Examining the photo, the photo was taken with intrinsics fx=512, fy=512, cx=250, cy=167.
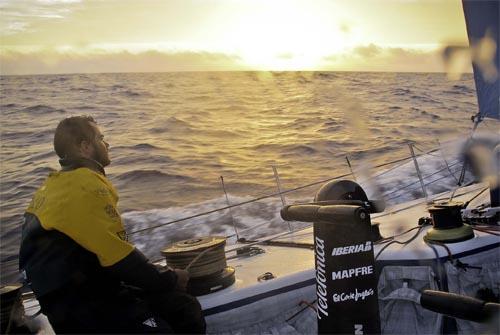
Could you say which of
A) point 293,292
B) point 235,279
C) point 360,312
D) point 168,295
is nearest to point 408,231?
point 293,292

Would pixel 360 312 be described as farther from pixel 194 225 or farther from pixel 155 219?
pixel 155 219

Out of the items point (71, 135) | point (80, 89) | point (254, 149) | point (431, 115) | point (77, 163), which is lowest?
point (254, 149)

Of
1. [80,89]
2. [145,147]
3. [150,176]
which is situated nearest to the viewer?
[150,176]

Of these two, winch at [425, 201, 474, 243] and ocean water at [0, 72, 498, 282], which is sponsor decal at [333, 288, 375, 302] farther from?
ocean water at [0, 72, 498, 282]

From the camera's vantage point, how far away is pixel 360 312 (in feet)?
7.00

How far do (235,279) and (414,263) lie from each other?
1.07 m

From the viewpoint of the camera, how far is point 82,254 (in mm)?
2033

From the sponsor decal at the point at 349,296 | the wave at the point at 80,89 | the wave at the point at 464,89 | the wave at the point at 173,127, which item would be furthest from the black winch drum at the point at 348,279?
the wave at the point at 80,89

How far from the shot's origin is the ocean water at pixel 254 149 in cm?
649

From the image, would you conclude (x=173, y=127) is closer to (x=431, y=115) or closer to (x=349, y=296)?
(x=431, y=115)

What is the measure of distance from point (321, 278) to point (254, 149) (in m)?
9.87

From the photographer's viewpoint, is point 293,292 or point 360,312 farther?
point 293,292

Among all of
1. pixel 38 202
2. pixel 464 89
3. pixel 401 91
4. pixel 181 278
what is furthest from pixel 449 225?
pixel 401 91

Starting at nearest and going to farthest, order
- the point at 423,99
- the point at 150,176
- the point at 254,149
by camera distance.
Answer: the point at 423,99 → the point at 150,176 → the point at 254,149
